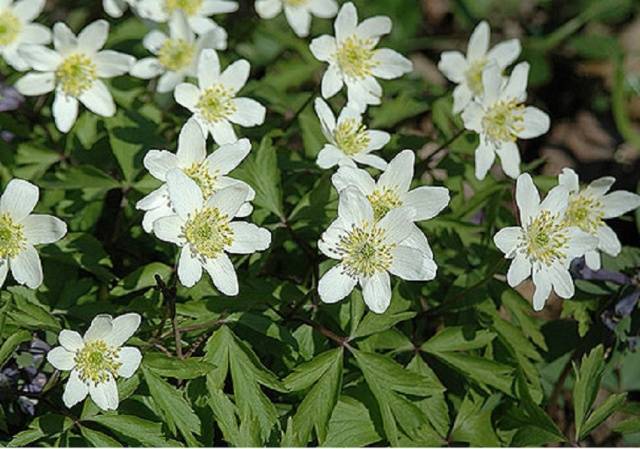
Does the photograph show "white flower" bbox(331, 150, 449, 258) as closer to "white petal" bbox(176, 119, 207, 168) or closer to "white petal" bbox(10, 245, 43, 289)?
"white petal" bbox(176, 119, 207, 168)

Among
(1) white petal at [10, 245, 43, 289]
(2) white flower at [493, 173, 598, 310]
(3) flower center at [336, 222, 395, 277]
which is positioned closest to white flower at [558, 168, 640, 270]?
(2) white flower at [493, 173, 598, 310]

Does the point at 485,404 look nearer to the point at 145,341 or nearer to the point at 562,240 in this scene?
the point at 562,240

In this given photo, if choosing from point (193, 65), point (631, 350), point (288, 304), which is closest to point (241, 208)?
point (288, 304)

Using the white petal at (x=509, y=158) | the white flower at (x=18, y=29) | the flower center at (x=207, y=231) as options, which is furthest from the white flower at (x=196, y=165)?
the white flower at (x=18, y=29)

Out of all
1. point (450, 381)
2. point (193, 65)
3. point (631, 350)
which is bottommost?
point (450, 381)

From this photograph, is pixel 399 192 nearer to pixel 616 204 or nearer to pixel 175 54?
pixel 616 204

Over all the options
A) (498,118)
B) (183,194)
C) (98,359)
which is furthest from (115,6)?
(98,359)
